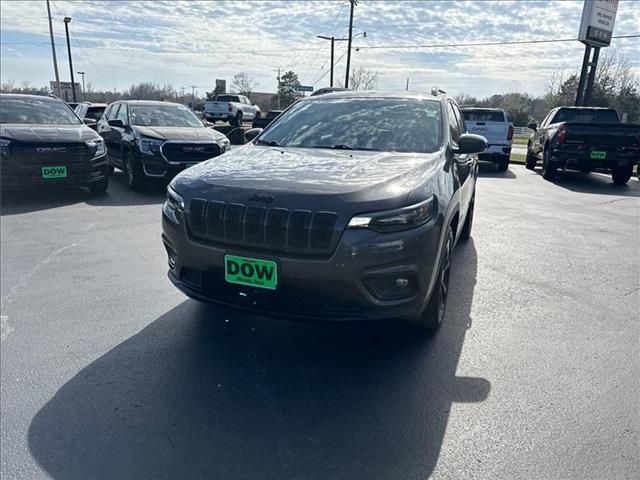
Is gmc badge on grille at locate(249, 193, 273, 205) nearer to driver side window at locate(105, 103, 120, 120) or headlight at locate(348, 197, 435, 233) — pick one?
headlight at locate(348, 197, 435, 233)

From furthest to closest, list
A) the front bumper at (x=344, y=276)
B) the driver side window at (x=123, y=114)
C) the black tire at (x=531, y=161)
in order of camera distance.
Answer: the black tire at (x=531, y=161) < the driver side window at (x=123, y=114) < the front bumper at (x=344, y=276)

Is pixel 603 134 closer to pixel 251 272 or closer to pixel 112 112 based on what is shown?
pixel 251 272

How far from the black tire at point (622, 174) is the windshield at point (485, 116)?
12.6ft

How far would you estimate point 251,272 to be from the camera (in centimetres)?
260

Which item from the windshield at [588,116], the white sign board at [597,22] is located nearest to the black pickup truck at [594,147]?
the windshield at [588,116]

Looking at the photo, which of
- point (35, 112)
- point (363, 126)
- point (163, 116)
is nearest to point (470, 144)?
point (363, 126)

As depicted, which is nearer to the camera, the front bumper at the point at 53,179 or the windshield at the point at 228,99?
the front bumper at the point at 53,179

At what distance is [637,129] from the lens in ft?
33.1

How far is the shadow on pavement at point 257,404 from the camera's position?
208cm

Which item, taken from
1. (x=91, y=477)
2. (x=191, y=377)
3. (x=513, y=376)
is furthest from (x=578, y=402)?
(x=91, y=477)

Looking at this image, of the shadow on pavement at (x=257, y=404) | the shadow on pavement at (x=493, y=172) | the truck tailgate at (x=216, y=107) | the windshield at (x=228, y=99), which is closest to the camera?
the shadow on pavement at (x=257, y=404)

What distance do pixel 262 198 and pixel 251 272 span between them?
0.43 m

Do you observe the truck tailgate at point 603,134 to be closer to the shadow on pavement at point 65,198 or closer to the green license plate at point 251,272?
the shadow on pavement at point 65,198

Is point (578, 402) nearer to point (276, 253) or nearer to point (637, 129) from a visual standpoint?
point (276, 253)
